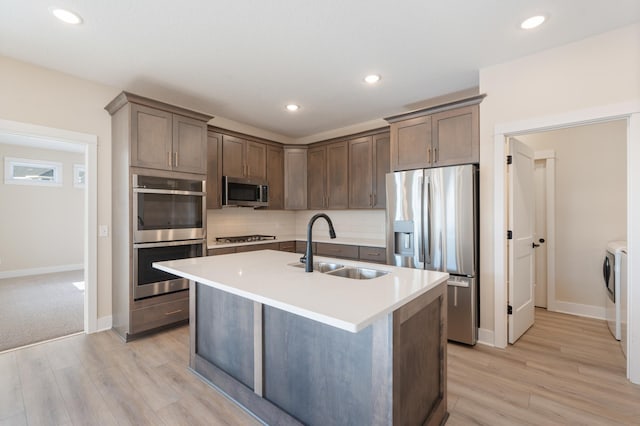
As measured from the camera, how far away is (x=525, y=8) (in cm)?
203

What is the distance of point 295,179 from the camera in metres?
4.93

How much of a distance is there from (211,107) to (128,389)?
3.25 meters

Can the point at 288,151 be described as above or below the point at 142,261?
above

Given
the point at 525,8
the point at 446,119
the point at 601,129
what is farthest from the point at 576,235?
the point at 525,8

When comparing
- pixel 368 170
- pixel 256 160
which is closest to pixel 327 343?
pixel 368 170

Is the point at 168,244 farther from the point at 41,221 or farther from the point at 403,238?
the point at 41,221

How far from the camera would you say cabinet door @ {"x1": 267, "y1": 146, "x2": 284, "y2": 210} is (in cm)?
471

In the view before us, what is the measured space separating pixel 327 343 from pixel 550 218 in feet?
12.2

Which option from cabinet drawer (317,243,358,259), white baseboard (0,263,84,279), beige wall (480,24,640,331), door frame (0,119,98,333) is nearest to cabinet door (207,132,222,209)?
door frame (0,119,98,333)

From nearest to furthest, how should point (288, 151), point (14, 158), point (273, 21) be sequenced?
point (273, 21) < point (288, 151) < point (14, 158)

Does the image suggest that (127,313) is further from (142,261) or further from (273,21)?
(273,21)

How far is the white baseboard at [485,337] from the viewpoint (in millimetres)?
2838

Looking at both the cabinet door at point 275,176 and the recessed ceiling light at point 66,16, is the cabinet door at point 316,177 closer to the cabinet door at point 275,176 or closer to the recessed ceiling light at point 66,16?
the cabinet door at point 275,176

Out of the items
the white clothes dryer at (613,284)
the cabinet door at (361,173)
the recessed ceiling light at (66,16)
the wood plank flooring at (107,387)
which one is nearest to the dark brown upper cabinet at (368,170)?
the cabinet door at (361,173)
